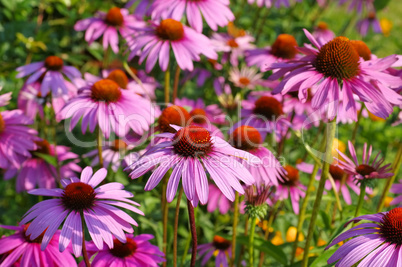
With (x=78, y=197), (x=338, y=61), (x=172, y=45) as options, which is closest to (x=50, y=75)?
(x=172, y=45)

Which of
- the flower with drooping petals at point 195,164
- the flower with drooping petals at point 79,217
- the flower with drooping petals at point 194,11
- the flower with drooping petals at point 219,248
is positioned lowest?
the flower with drooping petals at point 219,248

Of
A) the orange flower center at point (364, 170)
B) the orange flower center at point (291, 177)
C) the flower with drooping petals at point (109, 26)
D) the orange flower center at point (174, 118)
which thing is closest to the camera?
the orange flower center at point (364, 170)

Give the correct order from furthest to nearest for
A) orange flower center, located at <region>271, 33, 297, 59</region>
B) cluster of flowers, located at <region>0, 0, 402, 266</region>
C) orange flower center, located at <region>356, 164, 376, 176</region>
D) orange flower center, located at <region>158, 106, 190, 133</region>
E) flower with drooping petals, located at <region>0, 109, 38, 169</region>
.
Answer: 1. orange flower center, located at <region>271, 33, 297, 59</region>
2. flower with drooping petals, located at <region>0, 109, 38, 169</region>
3. orange flower center, located at <region>158, 106, 190, 133</region>
4. orange flower center, located at <region>356, 164, 376, 176</region>
5. cluster of flowers, located at <region>0, 0, 402, 266</region>

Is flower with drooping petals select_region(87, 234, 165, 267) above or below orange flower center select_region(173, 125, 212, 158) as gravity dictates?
below

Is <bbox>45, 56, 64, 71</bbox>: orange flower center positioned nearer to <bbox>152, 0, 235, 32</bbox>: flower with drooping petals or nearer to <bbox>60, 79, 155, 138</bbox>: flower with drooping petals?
<bbox>60, 79, 155, 138</bbox>: flower with drooping petals

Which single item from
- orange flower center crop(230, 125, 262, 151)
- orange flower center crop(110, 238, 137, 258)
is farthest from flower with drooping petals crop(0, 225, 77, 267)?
orange flower center crop(230, 125, 262, 151)

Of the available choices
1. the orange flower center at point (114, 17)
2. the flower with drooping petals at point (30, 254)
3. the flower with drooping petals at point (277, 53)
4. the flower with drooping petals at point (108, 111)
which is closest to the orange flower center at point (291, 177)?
the flower with drooping petals at point (277, 53)

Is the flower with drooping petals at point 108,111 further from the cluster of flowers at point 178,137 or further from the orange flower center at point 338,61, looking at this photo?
the orange flower center at point 338,61
